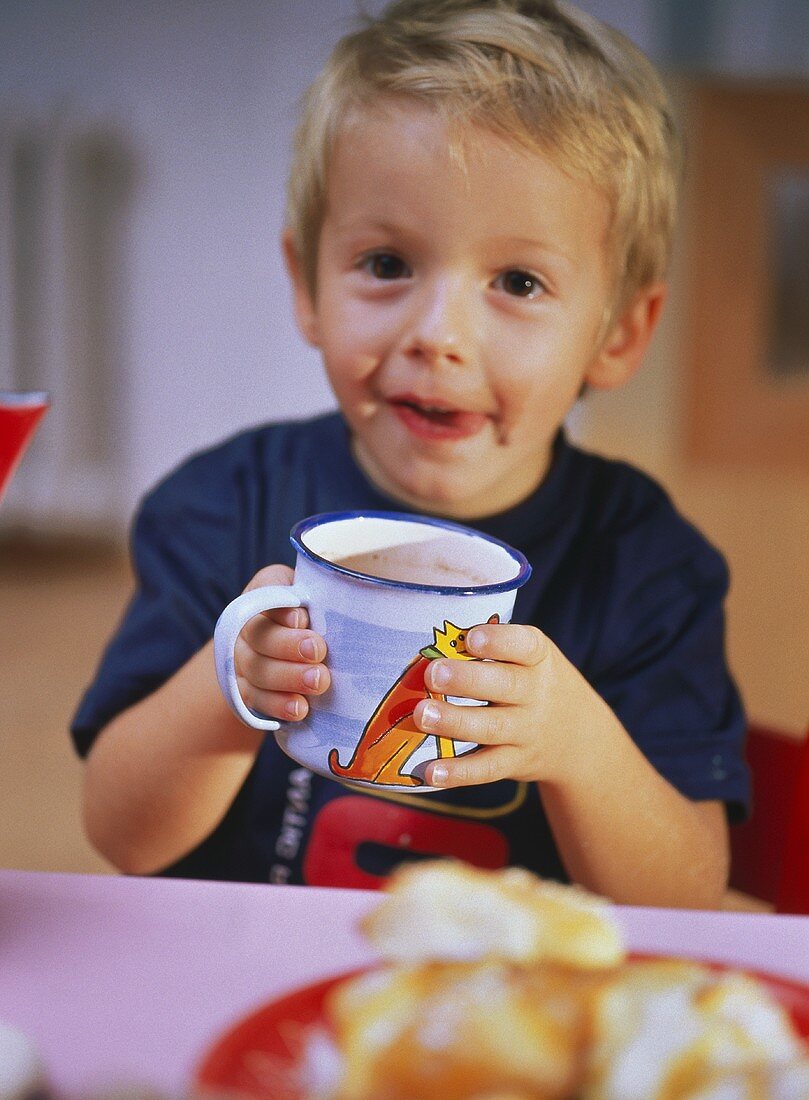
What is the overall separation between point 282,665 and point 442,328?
22 centimetres

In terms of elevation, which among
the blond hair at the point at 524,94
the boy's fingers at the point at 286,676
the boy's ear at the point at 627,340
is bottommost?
the boy's fingers at the point at 286,676

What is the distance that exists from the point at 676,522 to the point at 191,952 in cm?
44

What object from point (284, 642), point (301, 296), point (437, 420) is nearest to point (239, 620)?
point (284, 642)

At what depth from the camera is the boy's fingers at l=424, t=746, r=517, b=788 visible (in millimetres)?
443

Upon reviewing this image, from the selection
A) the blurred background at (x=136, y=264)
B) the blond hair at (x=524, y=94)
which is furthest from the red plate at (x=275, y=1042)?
the blurred background at (x=136, y=264)

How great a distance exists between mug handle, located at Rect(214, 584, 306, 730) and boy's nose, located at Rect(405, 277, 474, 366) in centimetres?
20

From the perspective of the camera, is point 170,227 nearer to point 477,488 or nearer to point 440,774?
point 477,488

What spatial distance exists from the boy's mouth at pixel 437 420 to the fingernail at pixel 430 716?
245 mm

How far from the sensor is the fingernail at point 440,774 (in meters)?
0.44

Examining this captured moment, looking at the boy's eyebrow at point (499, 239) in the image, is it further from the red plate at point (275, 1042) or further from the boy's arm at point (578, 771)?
the red plate at point (275, 1042)

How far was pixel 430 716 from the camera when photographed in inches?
16.9

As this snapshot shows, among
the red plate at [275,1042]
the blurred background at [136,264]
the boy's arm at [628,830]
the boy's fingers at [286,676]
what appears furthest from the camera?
the blurred background at [136,264]

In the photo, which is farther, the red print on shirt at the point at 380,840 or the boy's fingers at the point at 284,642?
the red print on shirt at the point at 380,840

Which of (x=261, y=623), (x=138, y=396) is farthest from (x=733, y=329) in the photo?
(x=261, y=623)
